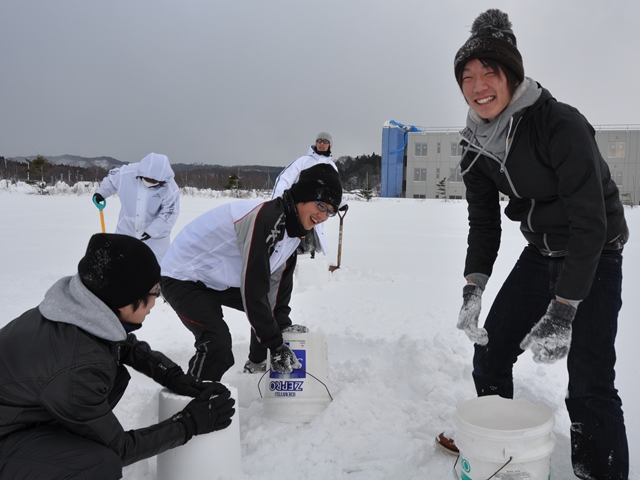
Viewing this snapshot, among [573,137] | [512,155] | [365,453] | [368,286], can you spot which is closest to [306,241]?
[365,453]

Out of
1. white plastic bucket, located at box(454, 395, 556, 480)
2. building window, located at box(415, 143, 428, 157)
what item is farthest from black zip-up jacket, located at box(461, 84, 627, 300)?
building window, located at box(415, 143, 428, 157)

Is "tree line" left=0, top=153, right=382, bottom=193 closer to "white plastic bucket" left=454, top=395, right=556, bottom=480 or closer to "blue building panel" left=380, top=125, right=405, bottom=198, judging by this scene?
"blue building panel" left=380, top=125, right=405, bottom=198

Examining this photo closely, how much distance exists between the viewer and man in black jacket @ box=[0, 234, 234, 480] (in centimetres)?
158

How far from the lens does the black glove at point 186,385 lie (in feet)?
7.02

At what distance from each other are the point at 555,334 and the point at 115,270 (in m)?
1.60

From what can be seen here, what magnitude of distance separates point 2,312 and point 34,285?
4.51ft

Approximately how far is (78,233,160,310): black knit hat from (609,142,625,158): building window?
4123cm

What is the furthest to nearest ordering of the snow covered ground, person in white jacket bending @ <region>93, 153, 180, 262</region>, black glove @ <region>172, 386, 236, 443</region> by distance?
person in white jacket bending @ <region>93, 153, 180, 262</region>, the snow covered ground, black glove @ <region>172, 386, 236, 443</region>

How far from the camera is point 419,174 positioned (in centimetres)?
4088

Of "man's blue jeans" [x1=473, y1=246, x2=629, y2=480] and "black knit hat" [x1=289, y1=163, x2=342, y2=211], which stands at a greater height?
"black knit hat" [x1=289, y1=163, x2=342, y2=211]

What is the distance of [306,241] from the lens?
3.45 metres

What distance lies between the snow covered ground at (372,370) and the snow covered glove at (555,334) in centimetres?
73

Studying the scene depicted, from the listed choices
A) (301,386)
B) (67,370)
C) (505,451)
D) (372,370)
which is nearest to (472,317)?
(505,451)

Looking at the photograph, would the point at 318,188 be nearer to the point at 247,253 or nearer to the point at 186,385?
the point at 247,253
